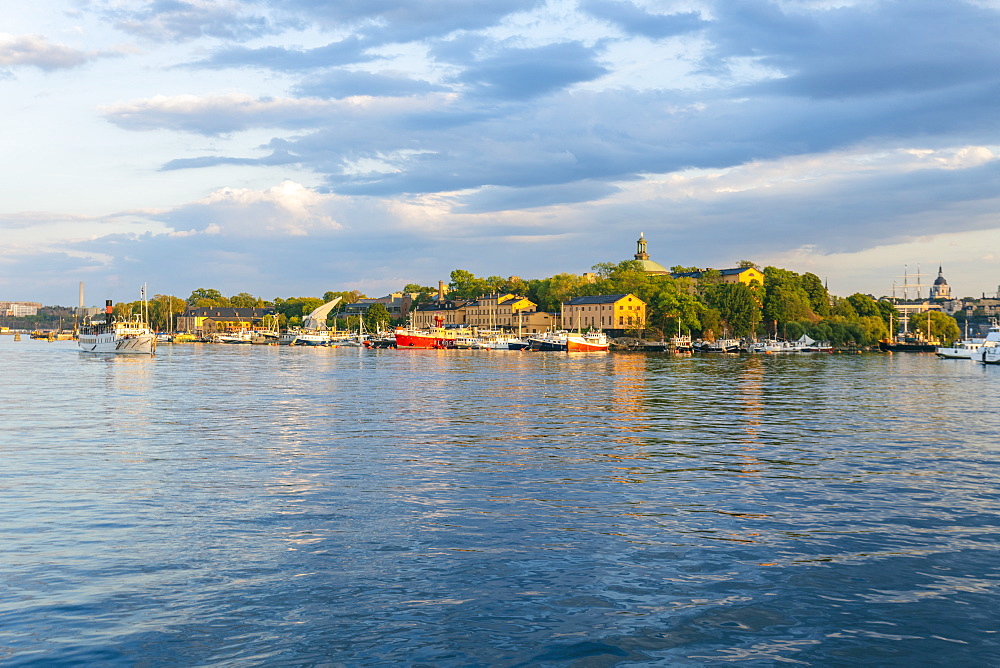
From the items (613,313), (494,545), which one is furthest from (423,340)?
(494,545)

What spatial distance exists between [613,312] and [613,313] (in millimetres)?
234

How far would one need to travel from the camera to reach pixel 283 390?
162ft

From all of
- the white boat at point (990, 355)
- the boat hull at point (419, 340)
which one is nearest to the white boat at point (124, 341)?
the boat hull at point (419, 340)

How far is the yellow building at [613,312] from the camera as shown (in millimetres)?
182875

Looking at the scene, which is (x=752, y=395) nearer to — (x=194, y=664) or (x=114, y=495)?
(x=114, y=495)

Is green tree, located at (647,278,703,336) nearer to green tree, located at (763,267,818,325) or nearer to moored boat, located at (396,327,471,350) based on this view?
green tree, located at (763,267,818,325)

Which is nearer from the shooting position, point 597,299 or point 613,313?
point 613,313

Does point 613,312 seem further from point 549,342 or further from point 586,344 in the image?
point 586,344

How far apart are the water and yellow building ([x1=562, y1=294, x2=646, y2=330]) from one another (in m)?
153

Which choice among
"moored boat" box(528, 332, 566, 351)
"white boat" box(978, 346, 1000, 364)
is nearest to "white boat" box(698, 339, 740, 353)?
"moored boat" box(528, 332, 566, 351)

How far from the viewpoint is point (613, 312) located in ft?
601

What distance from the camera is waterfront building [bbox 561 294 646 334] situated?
182750 millimetres

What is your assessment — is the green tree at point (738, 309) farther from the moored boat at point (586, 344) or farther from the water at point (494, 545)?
the water at point (494, 545)

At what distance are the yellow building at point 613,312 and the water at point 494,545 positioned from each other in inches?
6031
